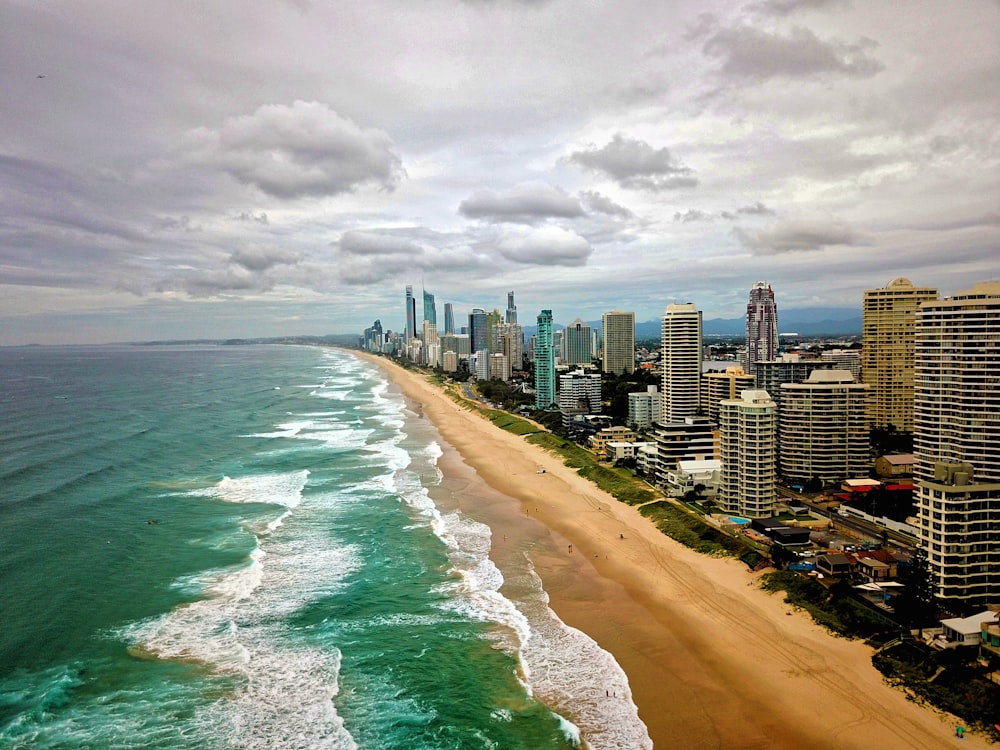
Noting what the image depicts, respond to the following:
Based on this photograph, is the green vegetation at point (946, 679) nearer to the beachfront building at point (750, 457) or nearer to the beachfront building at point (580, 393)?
the beachfront building at point (750, 457)

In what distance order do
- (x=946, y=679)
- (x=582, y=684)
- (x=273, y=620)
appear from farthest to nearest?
(x=273, y=620)
(x=582, y=684)
(x=946, y=679)

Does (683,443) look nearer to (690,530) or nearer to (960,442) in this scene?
(690,530)

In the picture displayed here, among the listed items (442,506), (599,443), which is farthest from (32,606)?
(599,443)

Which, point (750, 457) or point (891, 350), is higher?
point (891, 350)

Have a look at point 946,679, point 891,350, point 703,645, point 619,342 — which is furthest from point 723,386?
point 619,342

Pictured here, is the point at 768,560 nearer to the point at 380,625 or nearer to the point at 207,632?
the point at 380,625

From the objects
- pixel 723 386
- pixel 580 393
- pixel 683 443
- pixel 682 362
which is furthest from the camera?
pixel 580 393

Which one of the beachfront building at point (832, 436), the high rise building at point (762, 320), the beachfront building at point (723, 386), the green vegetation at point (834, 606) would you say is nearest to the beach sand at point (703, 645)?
the green vegetation at point (834, 606)

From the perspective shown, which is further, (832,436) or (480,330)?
(480,330)

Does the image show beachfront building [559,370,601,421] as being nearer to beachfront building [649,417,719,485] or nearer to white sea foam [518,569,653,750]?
beachfront building [649,417,719,485]
